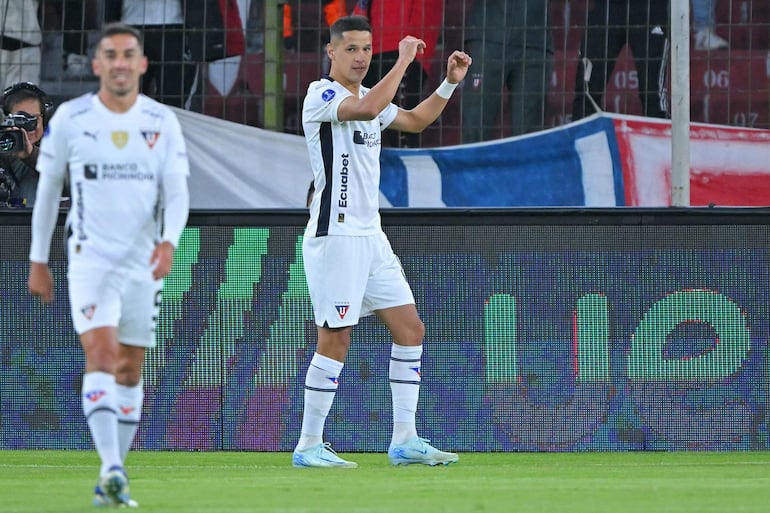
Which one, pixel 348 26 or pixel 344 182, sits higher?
pixel 348 26

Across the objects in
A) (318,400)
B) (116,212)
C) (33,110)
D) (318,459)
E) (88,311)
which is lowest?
(318,459)

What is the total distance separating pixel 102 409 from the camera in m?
6.68

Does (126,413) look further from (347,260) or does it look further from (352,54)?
(352,54)

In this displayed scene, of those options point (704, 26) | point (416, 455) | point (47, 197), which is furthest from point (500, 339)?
point (704, 26)

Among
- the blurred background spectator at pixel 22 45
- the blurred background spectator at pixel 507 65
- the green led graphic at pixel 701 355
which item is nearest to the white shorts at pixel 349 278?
the green led graphic at pixel 701 355

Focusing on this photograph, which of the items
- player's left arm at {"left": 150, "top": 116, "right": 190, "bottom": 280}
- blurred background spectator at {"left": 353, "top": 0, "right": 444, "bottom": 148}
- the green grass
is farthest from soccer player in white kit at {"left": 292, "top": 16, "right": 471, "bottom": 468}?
blurred background spectator at {"left": 353, "top": 0, "right": 444, "bottom": 148}

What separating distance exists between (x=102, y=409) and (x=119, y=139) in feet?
3.72

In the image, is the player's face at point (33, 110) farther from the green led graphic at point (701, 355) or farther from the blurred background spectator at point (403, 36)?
the green led graphic at point (701, 355)

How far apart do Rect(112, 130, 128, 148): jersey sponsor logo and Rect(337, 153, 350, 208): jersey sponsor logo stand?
6.95 feet

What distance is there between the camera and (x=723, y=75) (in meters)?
13.4

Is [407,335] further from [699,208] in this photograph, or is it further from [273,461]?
[699,208]

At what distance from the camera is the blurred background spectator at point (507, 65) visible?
44.3ft

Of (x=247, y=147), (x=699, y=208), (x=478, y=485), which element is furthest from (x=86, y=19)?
(x=478, y=485)

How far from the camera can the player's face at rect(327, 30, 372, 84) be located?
893 centimetres
